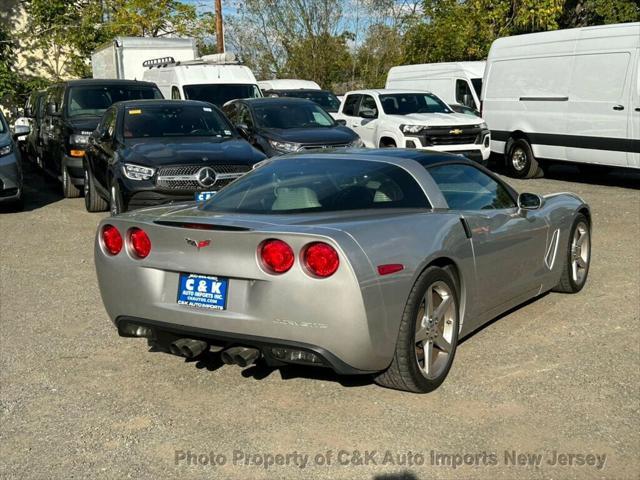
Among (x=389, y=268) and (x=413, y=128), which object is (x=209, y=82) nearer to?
(x=413, y=128)

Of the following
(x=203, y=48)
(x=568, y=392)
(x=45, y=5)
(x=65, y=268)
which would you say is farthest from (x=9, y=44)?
(x=568, y=392)

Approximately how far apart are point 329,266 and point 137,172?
5.85m

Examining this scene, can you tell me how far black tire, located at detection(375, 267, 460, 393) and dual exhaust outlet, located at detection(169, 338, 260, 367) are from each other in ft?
2.47

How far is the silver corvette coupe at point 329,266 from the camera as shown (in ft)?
13.6

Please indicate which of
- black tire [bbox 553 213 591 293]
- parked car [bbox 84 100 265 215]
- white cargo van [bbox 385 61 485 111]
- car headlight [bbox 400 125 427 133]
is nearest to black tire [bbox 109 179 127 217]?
parked car [bbox 84 100 265 215]

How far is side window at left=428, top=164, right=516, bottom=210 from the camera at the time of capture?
17.6 ft

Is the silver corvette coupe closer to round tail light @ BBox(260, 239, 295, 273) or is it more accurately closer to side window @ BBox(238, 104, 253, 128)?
round tail light @ BBox(260, 239, 295, 273)

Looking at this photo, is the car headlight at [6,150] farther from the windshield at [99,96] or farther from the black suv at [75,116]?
the windshield at [99,96]

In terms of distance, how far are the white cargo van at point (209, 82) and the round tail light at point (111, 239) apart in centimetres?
1222

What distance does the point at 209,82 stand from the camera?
17281 mm

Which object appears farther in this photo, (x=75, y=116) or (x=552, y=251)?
(x=75, y=116)

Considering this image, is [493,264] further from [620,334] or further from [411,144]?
[411,144]

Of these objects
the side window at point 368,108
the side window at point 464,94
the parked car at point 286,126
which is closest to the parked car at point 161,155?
the parked car at point 286,126

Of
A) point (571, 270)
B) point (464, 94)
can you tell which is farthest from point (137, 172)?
point (464, 94)
